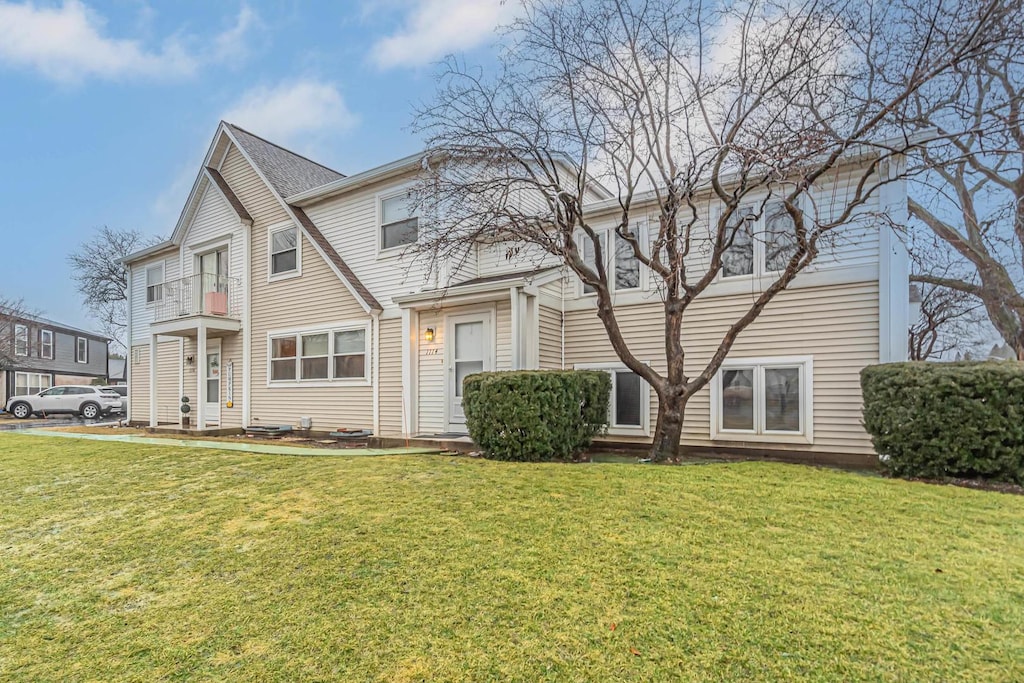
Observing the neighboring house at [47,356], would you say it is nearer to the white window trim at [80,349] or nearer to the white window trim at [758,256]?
the white window trim at [80,349]

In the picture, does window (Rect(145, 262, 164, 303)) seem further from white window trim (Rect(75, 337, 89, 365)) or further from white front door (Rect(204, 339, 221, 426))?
white window trim (Rect(75, 337, 89, 365))

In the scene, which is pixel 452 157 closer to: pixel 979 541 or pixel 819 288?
pixel 819 288

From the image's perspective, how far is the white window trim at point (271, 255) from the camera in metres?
12.4

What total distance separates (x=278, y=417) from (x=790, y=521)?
37.7ft

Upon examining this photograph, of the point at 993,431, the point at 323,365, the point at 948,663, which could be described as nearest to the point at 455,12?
the point at 323,365

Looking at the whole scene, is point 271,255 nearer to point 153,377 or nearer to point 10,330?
point 153,377

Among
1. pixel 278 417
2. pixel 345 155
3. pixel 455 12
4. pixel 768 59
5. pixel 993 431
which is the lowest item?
pixel 278 417

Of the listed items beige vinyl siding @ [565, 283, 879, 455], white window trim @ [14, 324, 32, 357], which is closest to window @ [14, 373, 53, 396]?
white window trim @ [14, 324, 32, 357]

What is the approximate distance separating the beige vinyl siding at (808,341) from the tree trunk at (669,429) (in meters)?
1.49

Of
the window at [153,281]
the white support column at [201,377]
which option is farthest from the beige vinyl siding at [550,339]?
the window at [153,281]

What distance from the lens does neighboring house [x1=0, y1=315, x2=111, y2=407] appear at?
3000 centimetres

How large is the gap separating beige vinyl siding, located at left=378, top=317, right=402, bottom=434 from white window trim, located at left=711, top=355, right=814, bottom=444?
611cm

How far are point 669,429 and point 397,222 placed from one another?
7.09 metres

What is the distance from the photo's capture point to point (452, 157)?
827 centimetres
